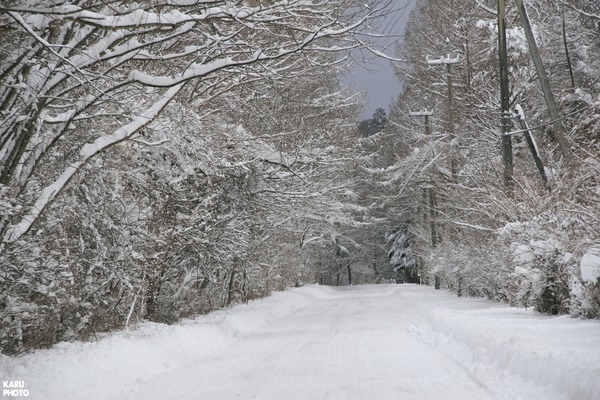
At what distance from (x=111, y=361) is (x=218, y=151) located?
608 cm

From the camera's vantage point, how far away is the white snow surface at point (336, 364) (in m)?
6.42

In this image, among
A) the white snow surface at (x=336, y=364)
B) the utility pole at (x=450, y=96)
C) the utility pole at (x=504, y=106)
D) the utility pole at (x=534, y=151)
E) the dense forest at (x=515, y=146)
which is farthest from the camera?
the utility pole at (x=450, y=96)

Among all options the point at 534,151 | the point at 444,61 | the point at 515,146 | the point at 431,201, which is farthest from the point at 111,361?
the point at 431,201

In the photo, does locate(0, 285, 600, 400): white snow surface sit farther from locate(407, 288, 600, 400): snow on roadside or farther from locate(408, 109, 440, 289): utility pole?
locate(408, 109, 440, 289): utility pole

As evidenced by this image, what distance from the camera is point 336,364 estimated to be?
29.0ft

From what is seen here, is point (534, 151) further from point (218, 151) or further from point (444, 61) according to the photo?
point (444, 61)

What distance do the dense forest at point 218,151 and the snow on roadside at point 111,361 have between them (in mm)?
632

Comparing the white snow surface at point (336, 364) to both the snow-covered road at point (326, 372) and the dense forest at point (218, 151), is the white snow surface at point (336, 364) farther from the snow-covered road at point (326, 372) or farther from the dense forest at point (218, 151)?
the dense forest at point (218, 151)

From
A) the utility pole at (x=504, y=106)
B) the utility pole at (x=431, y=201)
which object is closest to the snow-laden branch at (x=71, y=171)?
the utility pole at (x=504, y=106)

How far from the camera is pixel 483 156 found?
2295cm

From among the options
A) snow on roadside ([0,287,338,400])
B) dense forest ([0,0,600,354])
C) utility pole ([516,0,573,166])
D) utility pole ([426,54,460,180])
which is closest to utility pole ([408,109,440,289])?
dense forest ([0,0,600,354])

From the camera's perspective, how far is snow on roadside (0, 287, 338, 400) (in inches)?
255

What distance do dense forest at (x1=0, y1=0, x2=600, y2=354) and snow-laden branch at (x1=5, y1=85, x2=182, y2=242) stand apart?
2 cm

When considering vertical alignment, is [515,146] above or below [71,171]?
above
